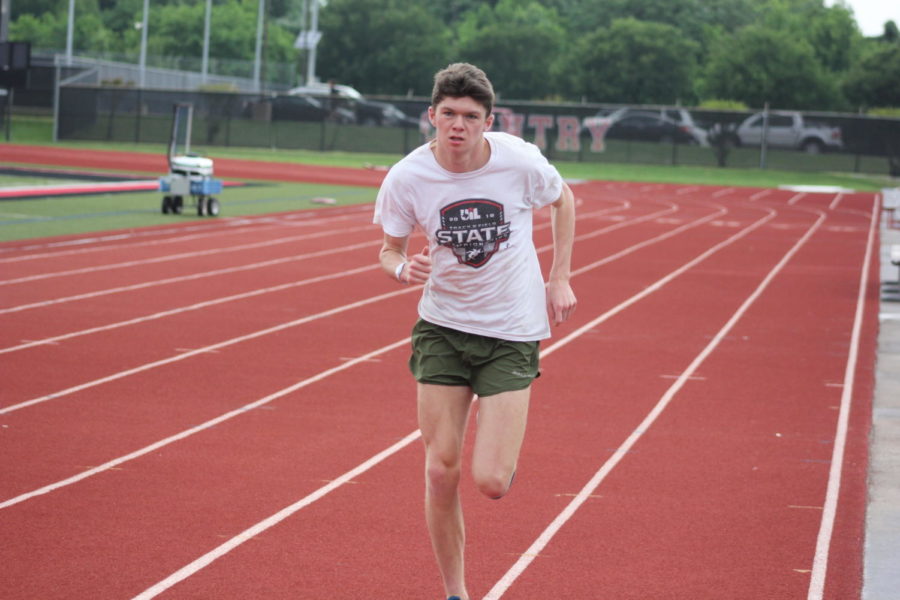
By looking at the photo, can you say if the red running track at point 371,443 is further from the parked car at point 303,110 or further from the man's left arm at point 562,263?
the parked car at point 303,110

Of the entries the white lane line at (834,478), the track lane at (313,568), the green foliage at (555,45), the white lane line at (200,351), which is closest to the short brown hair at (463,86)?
the track lane at (313,568)

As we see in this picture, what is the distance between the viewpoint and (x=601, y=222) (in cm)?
2611

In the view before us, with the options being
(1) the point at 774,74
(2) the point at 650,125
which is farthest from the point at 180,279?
(1) the point at 774,74

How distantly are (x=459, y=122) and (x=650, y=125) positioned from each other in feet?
147

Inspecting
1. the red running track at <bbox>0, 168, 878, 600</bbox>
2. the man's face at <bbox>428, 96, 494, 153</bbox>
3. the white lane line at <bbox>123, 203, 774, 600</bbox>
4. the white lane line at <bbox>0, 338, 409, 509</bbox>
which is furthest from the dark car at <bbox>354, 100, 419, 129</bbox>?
the man's face at <bbox>428, 96, 494, 153</bbox>

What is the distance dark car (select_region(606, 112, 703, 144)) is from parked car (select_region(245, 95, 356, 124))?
31.8ft

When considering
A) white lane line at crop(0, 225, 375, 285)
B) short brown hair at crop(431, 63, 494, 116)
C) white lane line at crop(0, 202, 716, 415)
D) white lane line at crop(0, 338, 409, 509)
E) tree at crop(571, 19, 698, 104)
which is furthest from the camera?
tree at crop(571, 19, 698, 104)

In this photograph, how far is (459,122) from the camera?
181 inches

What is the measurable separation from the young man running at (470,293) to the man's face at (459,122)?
0.6 inches

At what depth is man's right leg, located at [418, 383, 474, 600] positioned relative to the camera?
4.83 m

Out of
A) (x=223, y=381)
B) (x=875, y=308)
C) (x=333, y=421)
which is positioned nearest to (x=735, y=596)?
(x=333, y=421)

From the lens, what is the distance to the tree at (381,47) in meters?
86.7

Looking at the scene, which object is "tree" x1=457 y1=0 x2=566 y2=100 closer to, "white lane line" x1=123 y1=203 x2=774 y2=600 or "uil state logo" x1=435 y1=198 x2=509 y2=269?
"white lane line" x1=123 y1=203 x2=774 y2=600

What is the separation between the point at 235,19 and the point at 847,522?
318 ft
